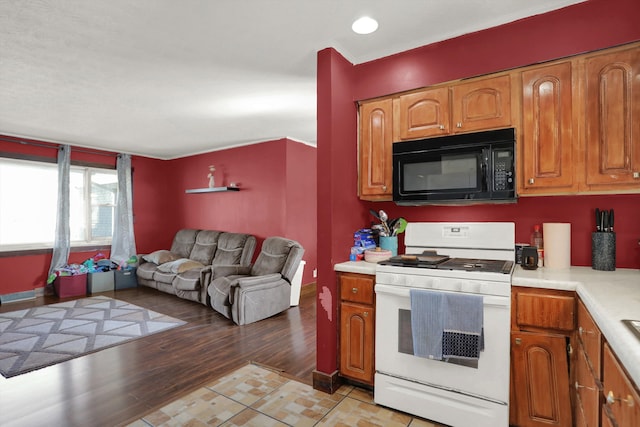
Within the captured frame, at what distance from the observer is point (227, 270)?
181 inches

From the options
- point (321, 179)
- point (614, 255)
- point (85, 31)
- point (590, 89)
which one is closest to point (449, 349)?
point (614, 255)

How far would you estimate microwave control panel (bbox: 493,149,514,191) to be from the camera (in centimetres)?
206

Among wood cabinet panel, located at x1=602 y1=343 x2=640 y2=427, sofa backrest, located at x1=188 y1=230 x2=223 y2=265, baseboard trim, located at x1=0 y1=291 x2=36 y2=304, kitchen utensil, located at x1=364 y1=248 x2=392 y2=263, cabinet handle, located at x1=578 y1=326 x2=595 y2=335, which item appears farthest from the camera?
sofa backrest, located at x1=188 y1=230 x2=223 y2=265

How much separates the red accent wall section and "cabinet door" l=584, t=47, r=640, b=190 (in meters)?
3.82

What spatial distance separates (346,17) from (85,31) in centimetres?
175

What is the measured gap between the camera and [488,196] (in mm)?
2107

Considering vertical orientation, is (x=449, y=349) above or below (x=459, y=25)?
below

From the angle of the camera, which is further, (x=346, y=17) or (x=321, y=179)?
(x=321, y=179)

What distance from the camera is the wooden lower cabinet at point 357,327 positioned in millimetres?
2232

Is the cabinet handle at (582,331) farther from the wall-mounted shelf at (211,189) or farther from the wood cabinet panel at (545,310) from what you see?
the wall-mounted shelf at (211,189)

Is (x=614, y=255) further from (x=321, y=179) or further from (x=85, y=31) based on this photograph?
(x=85, y=31)

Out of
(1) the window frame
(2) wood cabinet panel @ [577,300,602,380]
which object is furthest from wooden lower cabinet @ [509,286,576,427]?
(1) the window frame

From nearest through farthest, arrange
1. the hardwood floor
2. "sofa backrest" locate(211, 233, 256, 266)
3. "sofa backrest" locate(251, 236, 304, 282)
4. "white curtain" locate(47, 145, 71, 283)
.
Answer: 1. the hardwood floor
2. "sofa backrest" locate(251, 236, 304, 282)
3. "sofa backrest" locate(211, 233, 256, 266)
4. "white curtain" locate(47, 145, 71, 283)

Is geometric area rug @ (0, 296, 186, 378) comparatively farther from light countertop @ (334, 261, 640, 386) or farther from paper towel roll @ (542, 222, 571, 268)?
paper towel roll @ (542, 222, 571, 268)
